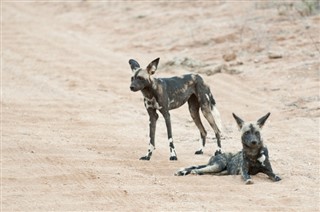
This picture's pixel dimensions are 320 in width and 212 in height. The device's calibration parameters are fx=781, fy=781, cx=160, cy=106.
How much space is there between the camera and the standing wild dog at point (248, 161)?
810cm

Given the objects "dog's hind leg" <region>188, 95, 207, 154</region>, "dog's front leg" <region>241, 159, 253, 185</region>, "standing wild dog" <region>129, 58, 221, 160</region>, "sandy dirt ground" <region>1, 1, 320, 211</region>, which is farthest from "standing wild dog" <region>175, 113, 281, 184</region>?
"dog's hind leg" <region>188, 95, 207, 154</region>

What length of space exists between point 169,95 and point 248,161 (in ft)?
5.36

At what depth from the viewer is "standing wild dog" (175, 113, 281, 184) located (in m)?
8.10

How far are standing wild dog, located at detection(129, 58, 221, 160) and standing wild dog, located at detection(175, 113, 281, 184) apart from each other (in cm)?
81

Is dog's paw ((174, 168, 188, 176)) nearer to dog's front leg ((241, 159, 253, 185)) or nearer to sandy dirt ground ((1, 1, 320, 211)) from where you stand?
sandy dirt ground ((1, 1, 320, 211))

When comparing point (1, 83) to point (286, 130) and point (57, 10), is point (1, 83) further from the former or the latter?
point (57, 10)

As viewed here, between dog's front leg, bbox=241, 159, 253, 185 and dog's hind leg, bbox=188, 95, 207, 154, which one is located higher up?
dog's hind leg, bbox=188, 95, 207, 154

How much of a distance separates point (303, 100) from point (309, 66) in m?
1.88

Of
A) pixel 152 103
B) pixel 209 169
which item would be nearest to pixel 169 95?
pixel 152 103

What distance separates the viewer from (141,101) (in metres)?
13.2

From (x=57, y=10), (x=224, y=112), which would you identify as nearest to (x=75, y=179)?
(x=224, y=112)

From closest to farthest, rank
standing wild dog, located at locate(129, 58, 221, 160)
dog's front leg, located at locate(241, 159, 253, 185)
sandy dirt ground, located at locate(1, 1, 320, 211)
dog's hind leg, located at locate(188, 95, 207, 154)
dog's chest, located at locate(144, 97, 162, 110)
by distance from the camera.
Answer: sandy dirt ground, located at locate(1, 1, 320, 211) < dog's front leg, located at locate(241, 159, 253, 185) < standing wild dog, located at locate(129, 58, 221, 160) < dog's chest, located at locate(144, 97, 162, 110) < dog's hind leg, located at locate(188, 95, 207, 154)

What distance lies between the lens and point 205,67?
15000 millimetres

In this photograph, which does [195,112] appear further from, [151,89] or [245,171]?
[245,171]
